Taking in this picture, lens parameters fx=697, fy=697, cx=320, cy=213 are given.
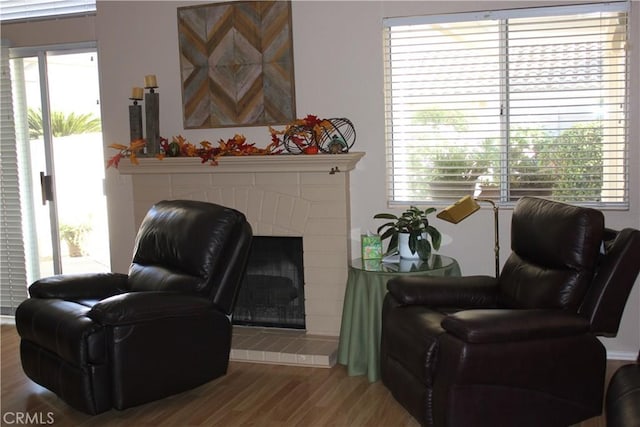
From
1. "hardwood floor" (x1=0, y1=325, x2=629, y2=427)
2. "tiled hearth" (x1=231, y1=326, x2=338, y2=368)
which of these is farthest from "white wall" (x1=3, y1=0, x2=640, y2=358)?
"hardwood floor" (x1=0, y1=325, x2=629, y2=427)

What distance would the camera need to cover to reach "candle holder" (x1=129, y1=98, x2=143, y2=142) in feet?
15.6

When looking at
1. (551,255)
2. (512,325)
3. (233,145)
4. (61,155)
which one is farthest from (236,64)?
(512,325)

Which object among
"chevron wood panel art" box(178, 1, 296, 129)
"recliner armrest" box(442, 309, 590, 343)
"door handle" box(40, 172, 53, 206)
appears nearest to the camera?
"recliner armrest" box(442, 309, 590, 343)

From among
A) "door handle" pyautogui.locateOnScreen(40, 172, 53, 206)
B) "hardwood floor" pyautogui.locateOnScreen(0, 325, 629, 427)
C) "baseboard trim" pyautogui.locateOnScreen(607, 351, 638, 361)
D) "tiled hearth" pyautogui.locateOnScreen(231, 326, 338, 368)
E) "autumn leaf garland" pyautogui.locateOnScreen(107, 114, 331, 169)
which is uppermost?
"autumn leaf garland" pyautogui.locateOnScreen(107, 114, 331, 169)

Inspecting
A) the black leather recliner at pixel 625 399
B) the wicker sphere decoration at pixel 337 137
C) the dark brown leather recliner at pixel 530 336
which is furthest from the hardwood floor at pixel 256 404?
the wicker sphere decoration at pixel 337 137

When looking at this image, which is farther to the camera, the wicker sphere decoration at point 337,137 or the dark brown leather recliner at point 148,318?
the wicker sphere decoration at point 337,137

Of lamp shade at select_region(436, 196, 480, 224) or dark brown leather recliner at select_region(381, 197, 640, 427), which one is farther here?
lamp shade at select_region(436, 196, 480, 224)

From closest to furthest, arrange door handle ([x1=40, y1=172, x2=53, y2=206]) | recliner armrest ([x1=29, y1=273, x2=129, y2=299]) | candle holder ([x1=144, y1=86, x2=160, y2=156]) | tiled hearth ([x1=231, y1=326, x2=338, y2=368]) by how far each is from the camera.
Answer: recliner armrest ([x1=29, y1=273, x2=129, y2=299]) → tiled hearth ([x1=231, y1=326, x2=338, y2=368]) → candle holder ([x1=144, y1=86, x2=160, y2=156]) → door handle ([x1=40, y1=172, x2=53, y2=206])

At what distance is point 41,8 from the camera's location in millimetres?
5238

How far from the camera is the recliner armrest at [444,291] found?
11.4 feet

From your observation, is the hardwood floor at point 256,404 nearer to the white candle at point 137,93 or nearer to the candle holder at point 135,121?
the candle holder at point 135,121

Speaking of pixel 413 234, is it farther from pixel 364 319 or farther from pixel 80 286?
pixel 80 286

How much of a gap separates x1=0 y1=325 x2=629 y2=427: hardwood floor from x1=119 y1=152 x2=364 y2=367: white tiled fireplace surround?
0.97ft

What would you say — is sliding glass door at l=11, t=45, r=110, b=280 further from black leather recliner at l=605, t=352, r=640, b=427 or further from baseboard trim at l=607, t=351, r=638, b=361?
black leather recliner at l=605, t=352, r=640, b=427
